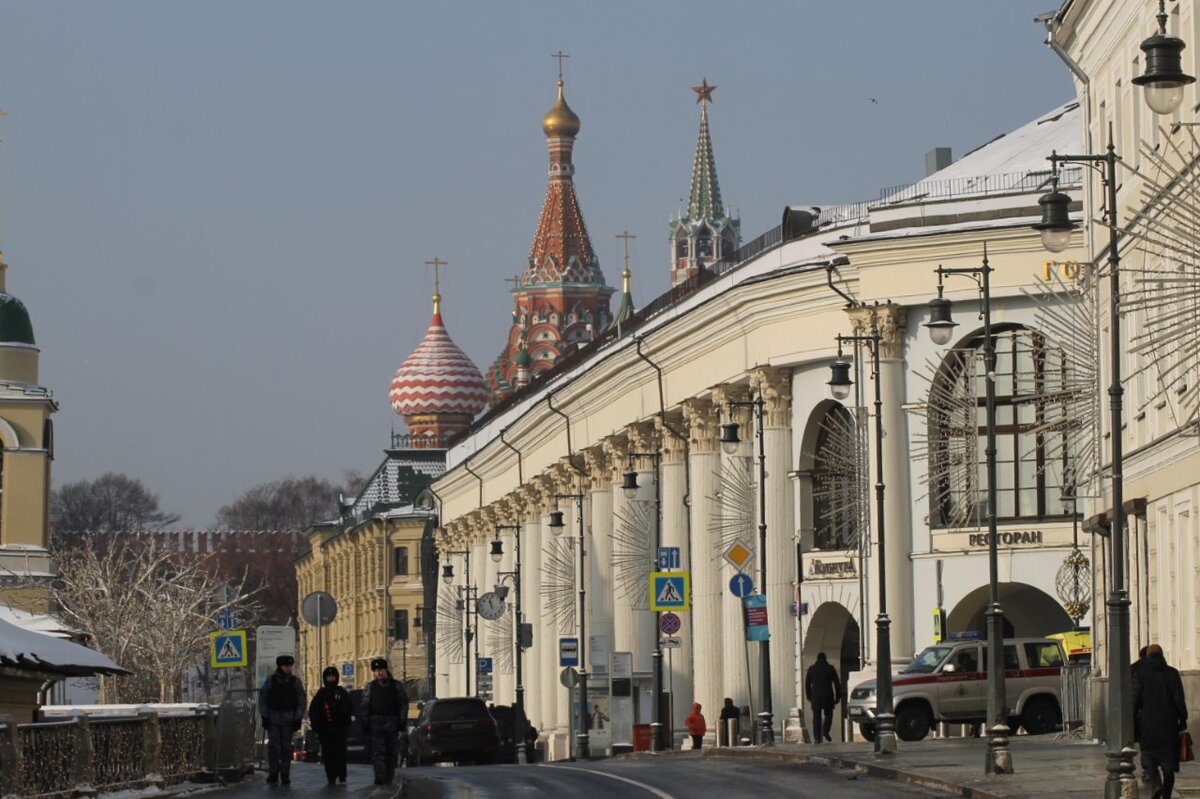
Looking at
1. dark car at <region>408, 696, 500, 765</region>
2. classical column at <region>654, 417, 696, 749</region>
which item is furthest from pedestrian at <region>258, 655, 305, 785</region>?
classical column at <region>654, 417, 696, 749</region>

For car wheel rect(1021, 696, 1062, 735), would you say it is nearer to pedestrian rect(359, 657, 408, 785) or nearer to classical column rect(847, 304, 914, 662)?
classical column rect(847, 304, 914, 662)

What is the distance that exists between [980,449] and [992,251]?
409cm

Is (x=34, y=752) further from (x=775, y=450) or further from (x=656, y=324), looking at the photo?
(x=656, y=324)

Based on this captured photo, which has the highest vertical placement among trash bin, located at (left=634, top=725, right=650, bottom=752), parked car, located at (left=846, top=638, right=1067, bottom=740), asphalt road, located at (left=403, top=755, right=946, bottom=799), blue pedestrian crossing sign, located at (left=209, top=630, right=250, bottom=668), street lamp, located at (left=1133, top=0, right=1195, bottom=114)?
street lamp, located at (left=1133, top=0, right=1195, bottom=114)

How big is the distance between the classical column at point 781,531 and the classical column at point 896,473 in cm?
371

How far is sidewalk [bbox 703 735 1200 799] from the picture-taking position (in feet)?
93.6

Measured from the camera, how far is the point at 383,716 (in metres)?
31.9

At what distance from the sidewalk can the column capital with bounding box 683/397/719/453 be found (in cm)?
2191

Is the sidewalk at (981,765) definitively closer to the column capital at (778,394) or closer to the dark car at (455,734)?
the dark car at (455,734)

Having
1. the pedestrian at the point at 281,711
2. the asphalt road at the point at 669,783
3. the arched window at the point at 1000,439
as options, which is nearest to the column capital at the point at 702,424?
the arched window at the point at 1000,439

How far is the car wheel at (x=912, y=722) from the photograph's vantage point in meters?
46.8

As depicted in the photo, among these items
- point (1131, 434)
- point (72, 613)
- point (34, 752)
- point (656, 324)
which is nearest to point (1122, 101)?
point (1131, 434)

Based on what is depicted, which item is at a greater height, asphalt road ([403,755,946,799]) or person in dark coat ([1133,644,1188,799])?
person in dark coat ([1133,644,1188,799])

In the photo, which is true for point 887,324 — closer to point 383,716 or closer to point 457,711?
point 457,711
